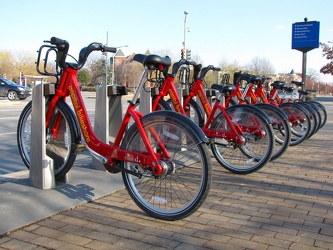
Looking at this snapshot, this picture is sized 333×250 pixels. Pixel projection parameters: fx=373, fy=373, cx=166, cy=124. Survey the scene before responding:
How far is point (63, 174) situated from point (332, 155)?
506 centimetres

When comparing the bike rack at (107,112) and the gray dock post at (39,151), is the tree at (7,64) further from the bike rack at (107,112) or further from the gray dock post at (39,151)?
the gray dock post at (39,151)

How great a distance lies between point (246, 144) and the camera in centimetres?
521

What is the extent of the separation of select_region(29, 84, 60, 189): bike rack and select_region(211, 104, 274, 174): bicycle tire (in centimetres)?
226

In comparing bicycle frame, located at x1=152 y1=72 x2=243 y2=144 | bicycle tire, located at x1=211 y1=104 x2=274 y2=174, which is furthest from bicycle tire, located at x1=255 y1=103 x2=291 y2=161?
bicycle frame, located at x1=152 y1=72 x2=243 y2=144

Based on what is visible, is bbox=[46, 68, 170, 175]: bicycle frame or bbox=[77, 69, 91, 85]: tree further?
bbox=[77, 69, 91, 85]: tree

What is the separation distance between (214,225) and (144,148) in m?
0.90

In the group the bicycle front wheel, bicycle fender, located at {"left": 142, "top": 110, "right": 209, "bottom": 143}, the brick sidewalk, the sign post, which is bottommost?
the brick sidewalk

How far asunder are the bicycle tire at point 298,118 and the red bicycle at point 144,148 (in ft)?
15.8

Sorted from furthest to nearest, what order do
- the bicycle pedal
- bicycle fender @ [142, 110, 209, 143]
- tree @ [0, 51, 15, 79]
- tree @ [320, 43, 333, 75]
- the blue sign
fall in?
tree @ [0, 51, 15, 79], tree @ [320, 43, 333, 75], the blue sign, the bicycle pedal, bicycle fender @ [142, 110, 209, 143]

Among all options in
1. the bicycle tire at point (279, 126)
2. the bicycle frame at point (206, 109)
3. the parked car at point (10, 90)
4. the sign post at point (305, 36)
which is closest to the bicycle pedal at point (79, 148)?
the bicycle frame at point (206, 109)

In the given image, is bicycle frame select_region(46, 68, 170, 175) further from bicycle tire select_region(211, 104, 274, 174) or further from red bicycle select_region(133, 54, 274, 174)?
bicycle tire select_region(211, 104, 274, 174)

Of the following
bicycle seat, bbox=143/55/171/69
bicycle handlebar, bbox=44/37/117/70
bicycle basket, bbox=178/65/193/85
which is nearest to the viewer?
bicycle seat, bbox=143/55/171/69

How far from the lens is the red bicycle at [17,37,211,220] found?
320 cm

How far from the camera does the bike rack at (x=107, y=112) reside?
4.62 m
